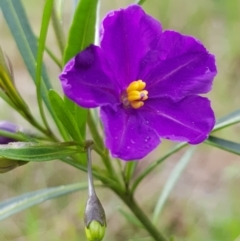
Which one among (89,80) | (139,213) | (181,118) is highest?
(89,80)

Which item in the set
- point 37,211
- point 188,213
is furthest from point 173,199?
point 37,211

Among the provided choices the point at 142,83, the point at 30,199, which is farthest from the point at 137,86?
the point at 30,199

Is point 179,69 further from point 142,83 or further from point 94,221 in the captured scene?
point 94,221

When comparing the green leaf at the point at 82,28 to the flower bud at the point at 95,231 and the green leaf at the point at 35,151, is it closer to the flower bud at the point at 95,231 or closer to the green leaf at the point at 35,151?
the green leaf at the point at 35,151

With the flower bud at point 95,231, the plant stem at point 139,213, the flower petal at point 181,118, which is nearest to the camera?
the flower bud at point 95,231

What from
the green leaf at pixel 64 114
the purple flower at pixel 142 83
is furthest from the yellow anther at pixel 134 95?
the green leaf at pixel 64 114
